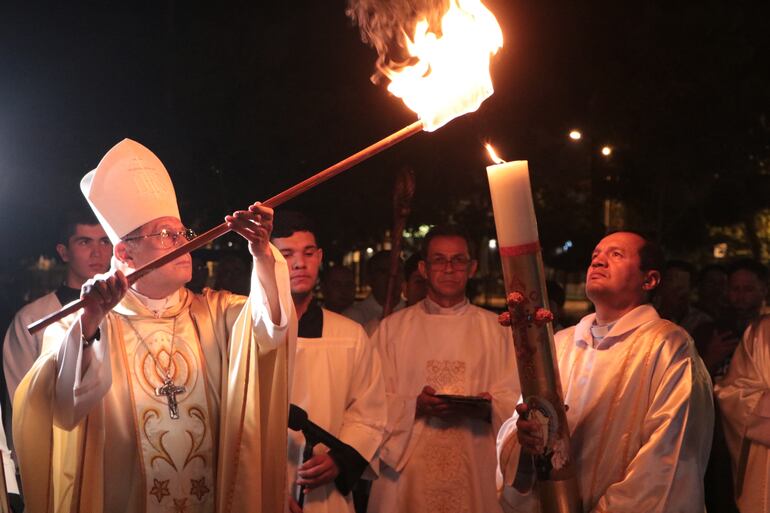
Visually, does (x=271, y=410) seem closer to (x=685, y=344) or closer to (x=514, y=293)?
(x=514, y=293)

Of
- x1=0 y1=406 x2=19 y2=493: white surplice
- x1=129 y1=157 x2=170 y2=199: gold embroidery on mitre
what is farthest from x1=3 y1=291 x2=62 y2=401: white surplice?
x1=129 y1=157 x2=170 y2=199: gold embroidery on mitre

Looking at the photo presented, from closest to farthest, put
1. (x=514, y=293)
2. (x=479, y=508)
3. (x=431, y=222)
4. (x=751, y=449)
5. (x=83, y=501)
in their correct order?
(x=514, y=293) < (x=83, y=501) < (x=751, y=449) < (x=479, y=508) < (x=431, y=222)

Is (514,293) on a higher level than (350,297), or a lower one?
lower

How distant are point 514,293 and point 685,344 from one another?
3.89ft

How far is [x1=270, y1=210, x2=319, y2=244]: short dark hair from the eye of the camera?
5.30 metres

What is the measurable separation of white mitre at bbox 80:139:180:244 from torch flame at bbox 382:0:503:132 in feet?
4.25

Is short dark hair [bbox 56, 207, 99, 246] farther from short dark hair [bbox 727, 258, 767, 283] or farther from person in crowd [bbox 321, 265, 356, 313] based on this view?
short dark hair [bbox 727, 258, 767, 283]

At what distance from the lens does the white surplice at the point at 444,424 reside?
561cm

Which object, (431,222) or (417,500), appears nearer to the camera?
(417,500)

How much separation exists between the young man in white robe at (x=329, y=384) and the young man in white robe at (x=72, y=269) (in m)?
1.38

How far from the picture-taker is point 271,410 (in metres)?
4.24

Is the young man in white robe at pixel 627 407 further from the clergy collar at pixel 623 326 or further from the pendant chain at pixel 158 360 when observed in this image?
the pendant chain at pixel 158 360

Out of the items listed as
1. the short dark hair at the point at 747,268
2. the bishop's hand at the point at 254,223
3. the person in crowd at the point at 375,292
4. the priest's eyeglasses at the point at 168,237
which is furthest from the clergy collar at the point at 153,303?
the short dark hair at the point at 747,268

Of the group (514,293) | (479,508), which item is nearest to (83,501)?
(514,293)
